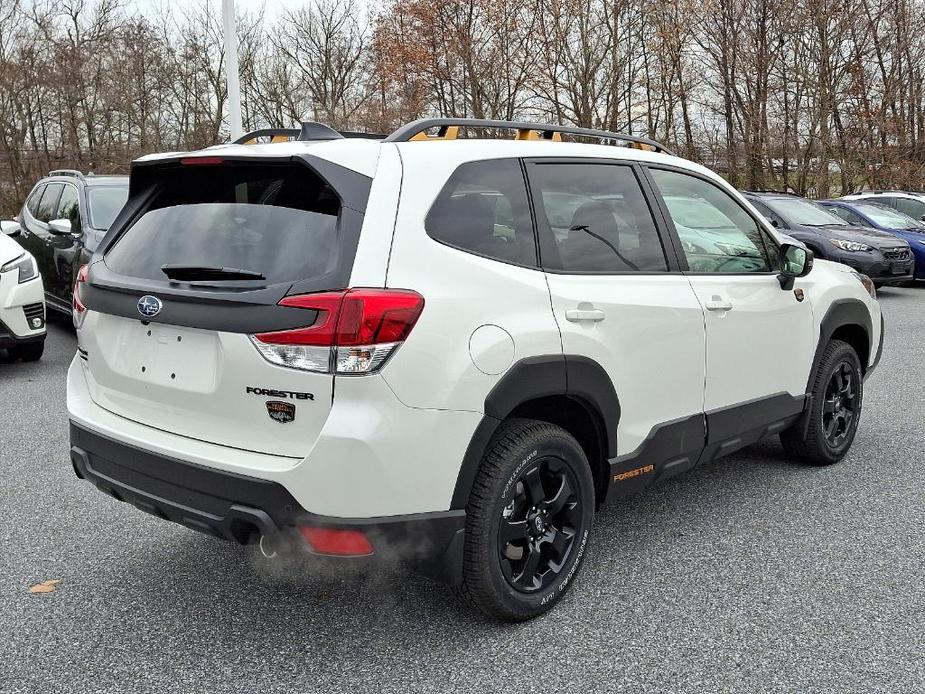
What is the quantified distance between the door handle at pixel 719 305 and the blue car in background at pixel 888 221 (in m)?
11.7

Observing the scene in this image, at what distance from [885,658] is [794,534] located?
1082 millimetres

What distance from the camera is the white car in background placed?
7.38m

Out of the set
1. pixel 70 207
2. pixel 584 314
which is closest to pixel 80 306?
pixel 584 314

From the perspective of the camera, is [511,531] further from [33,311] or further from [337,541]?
[33,311]

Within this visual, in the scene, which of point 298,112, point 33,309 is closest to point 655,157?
point 33,309

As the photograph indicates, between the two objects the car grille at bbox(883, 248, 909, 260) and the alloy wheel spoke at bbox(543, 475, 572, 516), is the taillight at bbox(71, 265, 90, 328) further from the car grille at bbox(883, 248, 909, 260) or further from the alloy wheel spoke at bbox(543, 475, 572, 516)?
the car grille at bbox(883, 248, 909, 260)

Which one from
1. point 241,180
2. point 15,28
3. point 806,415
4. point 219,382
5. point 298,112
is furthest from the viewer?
point 298,112

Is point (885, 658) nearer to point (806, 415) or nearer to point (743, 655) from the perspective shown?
point (743, 655)

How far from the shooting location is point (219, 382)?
266cm

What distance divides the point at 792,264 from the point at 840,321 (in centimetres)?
69

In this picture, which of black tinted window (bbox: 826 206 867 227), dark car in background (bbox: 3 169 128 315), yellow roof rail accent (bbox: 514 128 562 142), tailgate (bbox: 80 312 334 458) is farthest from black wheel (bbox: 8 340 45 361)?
black tinted window (bbox: 826 206 867 227)

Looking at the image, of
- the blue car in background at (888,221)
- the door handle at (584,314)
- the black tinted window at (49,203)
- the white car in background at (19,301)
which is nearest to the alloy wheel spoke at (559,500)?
the door handle at (584,314)

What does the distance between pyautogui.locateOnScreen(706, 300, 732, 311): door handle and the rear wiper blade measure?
6.43 feet

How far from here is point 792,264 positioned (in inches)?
164
